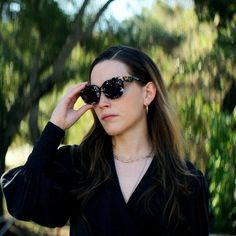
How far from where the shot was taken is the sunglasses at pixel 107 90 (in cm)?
167

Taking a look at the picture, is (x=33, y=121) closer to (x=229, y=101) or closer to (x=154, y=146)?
(x=229, y=101)

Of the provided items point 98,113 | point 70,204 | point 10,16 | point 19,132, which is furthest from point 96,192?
point 19,132

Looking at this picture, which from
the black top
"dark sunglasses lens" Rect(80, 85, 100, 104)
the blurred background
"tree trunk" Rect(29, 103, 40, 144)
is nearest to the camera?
the black top

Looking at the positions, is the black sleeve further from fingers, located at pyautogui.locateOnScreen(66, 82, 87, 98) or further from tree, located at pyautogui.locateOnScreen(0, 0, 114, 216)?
tree, located at pyautogui.locateOnScreen(0, 0, 114, 216)

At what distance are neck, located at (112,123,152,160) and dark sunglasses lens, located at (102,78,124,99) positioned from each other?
0.44 feet

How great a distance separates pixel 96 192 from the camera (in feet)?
5.39

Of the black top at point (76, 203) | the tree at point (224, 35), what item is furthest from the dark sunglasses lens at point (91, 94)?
the tree at point (224, 35)

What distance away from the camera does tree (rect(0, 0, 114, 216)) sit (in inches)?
241

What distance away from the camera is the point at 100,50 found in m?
6.38

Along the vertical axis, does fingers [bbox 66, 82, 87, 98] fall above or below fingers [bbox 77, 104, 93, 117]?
above

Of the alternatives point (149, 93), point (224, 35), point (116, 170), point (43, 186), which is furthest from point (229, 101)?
point (43, 186)

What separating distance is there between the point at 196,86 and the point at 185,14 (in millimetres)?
916

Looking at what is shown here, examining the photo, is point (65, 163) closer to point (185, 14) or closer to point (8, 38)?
point (8, 38)

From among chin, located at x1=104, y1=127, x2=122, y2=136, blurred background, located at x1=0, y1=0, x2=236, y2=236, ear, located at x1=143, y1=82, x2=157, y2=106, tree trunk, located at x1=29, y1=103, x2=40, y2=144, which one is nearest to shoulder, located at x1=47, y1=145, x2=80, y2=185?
chin, located at x1=104, y1=127, x2=122, y2=136
